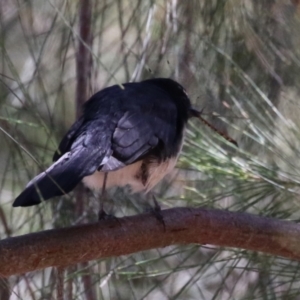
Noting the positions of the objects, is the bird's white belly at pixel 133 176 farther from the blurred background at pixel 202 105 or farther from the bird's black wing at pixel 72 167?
the bird's black wing at pixel 72 167

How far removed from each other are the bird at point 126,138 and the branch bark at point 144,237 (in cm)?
10

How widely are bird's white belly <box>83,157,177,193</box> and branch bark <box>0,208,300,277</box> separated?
177 mm

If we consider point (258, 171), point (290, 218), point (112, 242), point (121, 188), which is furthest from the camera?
point (121, 188)

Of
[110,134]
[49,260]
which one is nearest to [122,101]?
[110,134]

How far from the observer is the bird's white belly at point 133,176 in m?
1.68

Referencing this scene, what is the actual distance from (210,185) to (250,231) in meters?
0.33

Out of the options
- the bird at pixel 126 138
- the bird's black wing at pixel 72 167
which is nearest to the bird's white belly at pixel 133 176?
the bird at pixel 126 138

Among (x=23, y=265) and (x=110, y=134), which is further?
(x=110, y=134)

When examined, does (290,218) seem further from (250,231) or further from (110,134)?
(110,134)

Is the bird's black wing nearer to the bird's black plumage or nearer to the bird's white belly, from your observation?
the bird's black plumage

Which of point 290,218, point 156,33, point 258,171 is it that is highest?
point 156,33

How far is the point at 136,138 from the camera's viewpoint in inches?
60.5

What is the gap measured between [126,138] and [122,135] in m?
0.02

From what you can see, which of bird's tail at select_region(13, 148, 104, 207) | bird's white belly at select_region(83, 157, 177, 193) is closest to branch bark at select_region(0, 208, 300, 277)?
bird's tail at select_region(13, 148, 104, 207)
